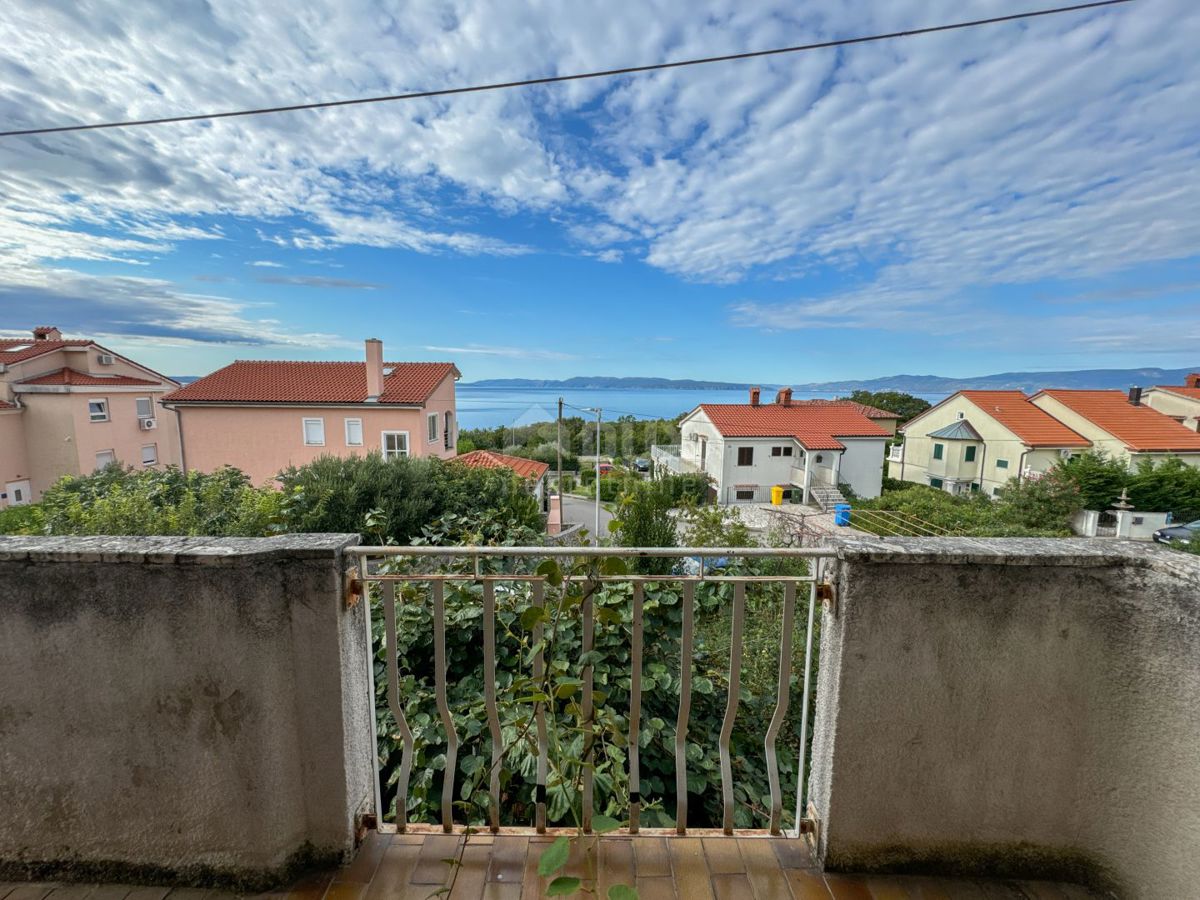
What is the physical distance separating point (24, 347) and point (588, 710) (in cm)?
2330

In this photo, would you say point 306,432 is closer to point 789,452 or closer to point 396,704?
point 396,704

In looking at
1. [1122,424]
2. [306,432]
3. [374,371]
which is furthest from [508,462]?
[1122,424]

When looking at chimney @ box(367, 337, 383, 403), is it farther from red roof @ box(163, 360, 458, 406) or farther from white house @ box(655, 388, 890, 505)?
white house @ box(655, 388, 890, 505)

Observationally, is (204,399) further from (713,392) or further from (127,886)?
(713,392)

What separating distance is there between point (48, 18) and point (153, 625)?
4.80 meters

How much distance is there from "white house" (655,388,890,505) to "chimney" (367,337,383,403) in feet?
48.7

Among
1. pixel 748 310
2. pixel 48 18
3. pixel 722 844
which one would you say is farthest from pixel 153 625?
pixel 748 310

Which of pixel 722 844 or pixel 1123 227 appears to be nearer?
pixel 722 844

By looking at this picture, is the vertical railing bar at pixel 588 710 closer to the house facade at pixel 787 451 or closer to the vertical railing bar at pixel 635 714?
the vertical railing bar at pixel 635 714

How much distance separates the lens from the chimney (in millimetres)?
18641

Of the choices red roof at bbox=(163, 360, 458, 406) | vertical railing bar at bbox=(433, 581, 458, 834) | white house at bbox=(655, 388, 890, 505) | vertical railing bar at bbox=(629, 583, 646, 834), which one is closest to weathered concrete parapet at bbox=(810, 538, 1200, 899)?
vertical railing bar at bbox=(629, 583, 646, 834)

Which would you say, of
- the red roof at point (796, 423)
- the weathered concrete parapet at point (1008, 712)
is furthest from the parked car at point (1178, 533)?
the weathered concrete parapet at point (1008, 712)

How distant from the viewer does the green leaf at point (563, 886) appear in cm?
105

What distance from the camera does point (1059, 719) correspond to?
4.17 ft
